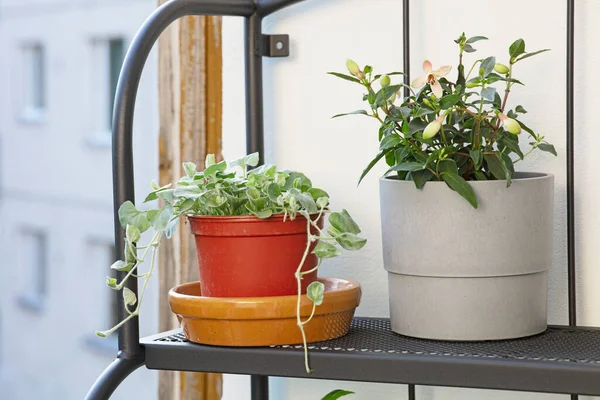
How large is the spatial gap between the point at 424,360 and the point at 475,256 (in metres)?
0.11

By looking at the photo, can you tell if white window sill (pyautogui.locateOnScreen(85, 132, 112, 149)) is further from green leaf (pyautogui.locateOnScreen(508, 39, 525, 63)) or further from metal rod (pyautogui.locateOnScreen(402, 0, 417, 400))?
green leaf (pyautogui.locateOnScreen(508, 39, 525, 63))

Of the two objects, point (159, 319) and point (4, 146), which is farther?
point (4, 146)

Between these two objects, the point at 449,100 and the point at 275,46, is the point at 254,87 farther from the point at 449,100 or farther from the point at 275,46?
the point at 449,100

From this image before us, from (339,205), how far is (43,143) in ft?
13.3

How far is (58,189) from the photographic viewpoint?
500 centimetres

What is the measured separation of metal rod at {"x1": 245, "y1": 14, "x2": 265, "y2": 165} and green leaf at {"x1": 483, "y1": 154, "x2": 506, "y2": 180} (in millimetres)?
358

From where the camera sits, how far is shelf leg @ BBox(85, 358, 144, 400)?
0.83 metres

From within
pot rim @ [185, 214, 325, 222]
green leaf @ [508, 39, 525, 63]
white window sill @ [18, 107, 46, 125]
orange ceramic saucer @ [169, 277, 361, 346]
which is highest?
white window sill @ [18, 107, 46, 125]

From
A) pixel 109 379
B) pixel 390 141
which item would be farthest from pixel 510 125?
pixel 109 379

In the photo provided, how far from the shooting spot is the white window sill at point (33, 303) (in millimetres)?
4812

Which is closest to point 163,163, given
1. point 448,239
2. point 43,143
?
point 448,239

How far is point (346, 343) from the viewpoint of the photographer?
0.84m

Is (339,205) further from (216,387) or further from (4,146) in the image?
(4,146)

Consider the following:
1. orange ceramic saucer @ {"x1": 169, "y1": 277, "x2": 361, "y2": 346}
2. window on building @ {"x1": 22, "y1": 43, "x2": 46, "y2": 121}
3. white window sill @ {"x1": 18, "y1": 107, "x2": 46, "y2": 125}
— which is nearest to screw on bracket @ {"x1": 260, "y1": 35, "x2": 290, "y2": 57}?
orange ceramic saucer @ {"x1": 169, "y1": 277, "x2": 361, "y2": 346}
